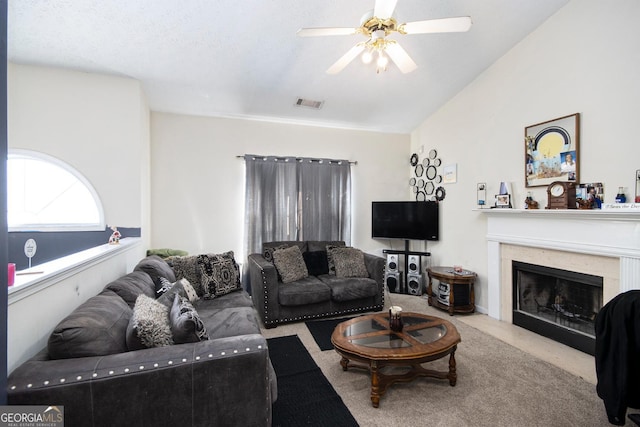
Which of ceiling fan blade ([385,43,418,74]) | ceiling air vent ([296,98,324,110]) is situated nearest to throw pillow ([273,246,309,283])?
ceiling air vent ([296,98,324,110])

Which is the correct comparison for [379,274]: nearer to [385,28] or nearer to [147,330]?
[385,28]

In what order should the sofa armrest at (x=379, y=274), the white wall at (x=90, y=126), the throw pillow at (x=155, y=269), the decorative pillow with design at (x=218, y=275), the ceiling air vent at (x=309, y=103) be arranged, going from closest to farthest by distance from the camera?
the throw pillow at (x=155, y=269), the white wall at (x=90, y=126), the decorative pillow with design at (x=218, y=275), the sofa armrest at (x=379, y=274), the ceiling air vent at (x=309, y=103)

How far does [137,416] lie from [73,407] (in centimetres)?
24

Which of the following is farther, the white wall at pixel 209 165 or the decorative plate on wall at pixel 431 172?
the decorative plate on wall at pixel 431 172

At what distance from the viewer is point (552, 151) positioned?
3.04 m

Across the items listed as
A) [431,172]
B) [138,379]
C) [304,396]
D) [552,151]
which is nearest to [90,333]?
[138,379]

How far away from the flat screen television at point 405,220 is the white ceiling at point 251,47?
156 centimetres

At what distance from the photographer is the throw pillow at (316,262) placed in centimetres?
410

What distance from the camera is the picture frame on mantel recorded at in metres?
2.86

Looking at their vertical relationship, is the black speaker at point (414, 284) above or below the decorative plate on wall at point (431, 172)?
below

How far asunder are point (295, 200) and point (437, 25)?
3020 mm

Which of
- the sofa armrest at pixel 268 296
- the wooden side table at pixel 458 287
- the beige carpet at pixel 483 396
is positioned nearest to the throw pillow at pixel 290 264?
the sofa armrest at pixel 268 296

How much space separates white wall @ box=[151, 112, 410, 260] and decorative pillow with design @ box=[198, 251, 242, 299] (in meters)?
0.96

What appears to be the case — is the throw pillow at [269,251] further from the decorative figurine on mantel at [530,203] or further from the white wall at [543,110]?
the decorative figurine on mantel at [530,203]
